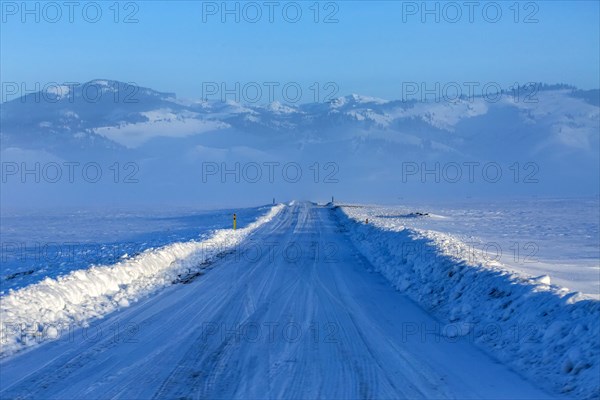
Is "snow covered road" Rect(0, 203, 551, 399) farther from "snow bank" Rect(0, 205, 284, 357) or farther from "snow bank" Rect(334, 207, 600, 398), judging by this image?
"snow bank" Rect(0, 205, 284, 357)

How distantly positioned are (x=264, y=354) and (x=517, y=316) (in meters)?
4.13

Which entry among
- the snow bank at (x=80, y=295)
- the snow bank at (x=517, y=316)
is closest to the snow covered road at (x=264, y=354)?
the snow bank at (x=517, y=316)

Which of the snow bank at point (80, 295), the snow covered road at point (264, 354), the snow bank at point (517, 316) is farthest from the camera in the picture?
the snow bank at point (80, 295)

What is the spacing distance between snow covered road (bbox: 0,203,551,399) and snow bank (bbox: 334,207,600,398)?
1.08 feet

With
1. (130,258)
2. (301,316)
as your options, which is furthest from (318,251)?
(301,316)

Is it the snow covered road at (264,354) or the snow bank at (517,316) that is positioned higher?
the snow bank at (517,316)

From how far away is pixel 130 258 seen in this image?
18.7m

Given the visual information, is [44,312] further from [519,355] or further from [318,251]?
[318,251]

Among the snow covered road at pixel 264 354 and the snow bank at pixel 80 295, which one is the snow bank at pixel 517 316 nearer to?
the snow covered road at pixel 264 354

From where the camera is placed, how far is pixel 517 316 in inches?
383

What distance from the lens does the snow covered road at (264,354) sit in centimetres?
710

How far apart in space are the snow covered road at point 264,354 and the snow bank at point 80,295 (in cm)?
50

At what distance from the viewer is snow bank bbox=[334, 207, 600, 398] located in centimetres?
746

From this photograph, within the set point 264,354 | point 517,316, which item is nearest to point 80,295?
point 264,354
